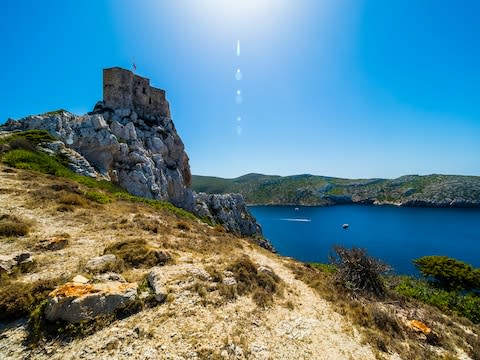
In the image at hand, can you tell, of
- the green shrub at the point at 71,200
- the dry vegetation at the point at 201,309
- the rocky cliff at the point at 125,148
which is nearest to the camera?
the dry vegetation at the point at 201,309

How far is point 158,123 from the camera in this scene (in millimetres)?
54469

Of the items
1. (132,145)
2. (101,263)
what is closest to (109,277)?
(101,263)

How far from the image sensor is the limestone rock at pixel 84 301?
6461 millimetres

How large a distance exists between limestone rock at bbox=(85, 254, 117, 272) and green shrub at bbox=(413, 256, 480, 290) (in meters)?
38.6

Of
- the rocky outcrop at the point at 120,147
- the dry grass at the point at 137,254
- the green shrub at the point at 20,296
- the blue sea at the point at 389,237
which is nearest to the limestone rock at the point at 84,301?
the green shrub at the point at 20,296

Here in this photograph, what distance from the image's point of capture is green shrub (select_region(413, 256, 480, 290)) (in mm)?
29281

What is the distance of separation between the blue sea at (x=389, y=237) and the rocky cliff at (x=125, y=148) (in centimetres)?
3951

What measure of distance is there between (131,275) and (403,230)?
4548 inches

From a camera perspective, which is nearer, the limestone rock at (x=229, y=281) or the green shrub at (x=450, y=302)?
the limestone rock at (x=229, y=281)

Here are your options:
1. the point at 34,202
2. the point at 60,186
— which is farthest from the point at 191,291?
the point at 60,186

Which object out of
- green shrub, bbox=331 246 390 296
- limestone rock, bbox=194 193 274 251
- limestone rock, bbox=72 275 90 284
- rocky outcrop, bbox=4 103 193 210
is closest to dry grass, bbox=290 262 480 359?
green shrub, bbox=331 246 390 296

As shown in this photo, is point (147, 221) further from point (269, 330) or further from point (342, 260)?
point (342, 260)

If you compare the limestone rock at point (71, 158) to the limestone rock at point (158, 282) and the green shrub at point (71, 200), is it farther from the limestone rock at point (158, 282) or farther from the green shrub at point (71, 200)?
the limestone rock at point (158, 282)

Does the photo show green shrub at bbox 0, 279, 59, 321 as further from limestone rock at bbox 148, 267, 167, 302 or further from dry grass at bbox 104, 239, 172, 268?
limestone rock at bbox 148, 267, 167, 302
